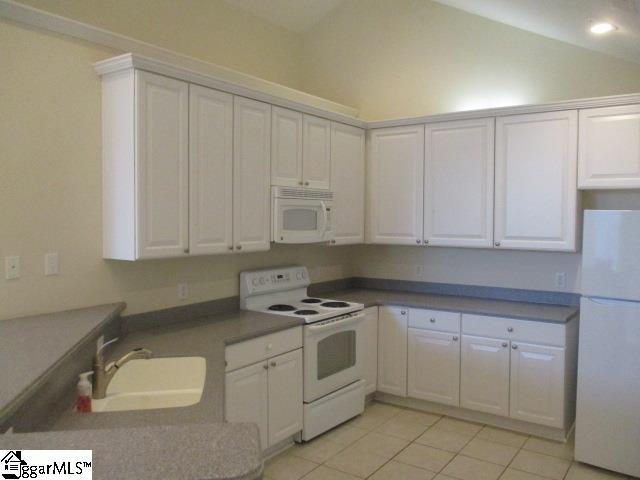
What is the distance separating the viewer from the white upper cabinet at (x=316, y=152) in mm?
3875

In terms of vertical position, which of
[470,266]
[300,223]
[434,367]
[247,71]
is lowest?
[434,367]

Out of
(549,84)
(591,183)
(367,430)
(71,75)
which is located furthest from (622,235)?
(71,75)

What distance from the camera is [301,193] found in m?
3.77

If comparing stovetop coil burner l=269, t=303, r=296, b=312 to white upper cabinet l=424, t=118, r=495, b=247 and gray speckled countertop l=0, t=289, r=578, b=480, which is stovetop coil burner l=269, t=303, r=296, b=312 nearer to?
gray speckled countertop l=0, t=289, r=578, b=480

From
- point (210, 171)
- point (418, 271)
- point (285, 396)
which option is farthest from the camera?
point (418, 271)

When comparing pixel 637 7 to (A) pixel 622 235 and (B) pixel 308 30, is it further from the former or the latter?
(B) pixel 308 30

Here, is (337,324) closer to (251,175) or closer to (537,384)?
(251,175)

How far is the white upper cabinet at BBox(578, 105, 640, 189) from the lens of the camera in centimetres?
337

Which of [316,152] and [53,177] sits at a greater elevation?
[316,152]

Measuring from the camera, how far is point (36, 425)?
1.64m

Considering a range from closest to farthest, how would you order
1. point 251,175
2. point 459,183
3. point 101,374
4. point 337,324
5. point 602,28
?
point 101,374, point 602,28, point 251,175, point 337,324, point 459,183

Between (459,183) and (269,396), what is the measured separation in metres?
2.18

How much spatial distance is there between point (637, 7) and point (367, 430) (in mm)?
2980

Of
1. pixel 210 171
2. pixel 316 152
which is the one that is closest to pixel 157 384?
pixel 210 171
